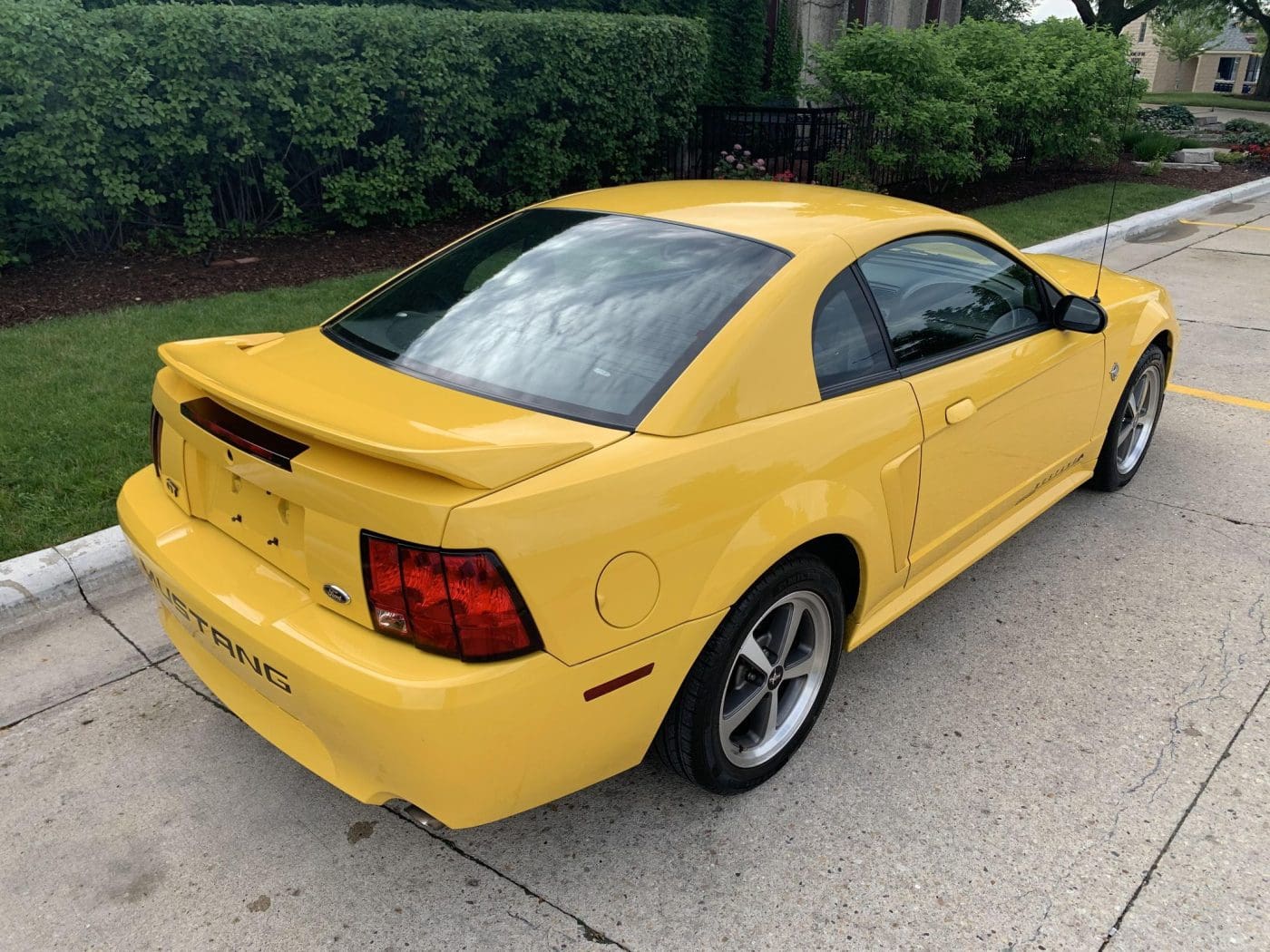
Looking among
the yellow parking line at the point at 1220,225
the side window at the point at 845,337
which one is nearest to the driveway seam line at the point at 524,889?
the side window at the point at 845,337

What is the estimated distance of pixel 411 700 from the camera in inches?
78.7

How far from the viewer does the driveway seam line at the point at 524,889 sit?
229cm

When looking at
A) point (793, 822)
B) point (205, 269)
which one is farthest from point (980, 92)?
point (793, 822)

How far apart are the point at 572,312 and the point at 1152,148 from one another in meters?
16.5

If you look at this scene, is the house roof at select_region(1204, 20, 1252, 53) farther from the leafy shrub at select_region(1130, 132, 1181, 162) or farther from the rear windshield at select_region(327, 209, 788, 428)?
the rear windshield at select_region(327, 209, 788, 428)

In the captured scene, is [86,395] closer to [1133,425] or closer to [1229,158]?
[1133,425]

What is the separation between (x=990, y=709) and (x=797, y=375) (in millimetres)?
1324

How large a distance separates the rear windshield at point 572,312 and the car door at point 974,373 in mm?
548

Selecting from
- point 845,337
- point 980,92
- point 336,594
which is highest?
point 980,92

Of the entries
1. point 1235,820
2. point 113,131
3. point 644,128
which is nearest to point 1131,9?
point 644,128

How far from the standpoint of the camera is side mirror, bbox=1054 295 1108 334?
356cm

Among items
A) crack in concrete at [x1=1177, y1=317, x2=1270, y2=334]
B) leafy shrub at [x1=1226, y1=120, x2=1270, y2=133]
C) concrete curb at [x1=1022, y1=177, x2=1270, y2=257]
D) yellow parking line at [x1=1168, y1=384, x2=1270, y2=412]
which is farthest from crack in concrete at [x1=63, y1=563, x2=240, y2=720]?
leafy shrub at [x1=1226, y1=120, x2=1270, y2=133]

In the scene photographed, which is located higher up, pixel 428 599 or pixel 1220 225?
pixel 428 599

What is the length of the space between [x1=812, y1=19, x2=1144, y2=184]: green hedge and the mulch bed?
456 cm
